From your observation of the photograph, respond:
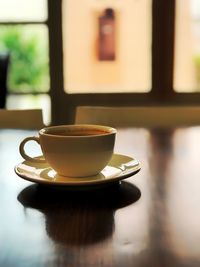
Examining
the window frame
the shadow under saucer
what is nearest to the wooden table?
the shadow under saucer

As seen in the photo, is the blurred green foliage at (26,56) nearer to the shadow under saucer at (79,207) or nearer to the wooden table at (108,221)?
the wooden table at (108,221)

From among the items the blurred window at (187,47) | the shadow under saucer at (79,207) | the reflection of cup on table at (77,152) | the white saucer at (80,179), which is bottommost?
the shadow under saucer at (79,207)

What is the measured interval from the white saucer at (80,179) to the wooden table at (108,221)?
0.06 feet

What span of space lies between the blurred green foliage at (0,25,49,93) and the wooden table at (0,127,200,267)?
73.1 inches

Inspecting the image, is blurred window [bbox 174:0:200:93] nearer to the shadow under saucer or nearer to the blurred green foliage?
the blurred green foliage

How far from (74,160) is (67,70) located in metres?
2.02

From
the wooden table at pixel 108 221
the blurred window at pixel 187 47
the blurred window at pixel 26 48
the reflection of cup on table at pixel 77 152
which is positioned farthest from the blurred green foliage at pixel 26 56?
the reflection of cup on table at pixel 77 152

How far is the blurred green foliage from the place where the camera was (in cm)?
263

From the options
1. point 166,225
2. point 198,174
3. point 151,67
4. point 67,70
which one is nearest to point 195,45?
point 151,67

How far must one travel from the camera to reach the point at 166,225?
0.54 meters

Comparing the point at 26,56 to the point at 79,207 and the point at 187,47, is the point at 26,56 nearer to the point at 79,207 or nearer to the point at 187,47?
the point at 187,47

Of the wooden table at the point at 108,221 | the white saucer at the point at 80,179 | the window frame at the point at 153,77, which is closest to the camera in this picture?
the wooden table at the point at 108,221

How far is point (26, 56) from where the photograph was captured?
269 cm

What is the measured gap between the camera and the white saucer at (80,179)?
65 centimetres
